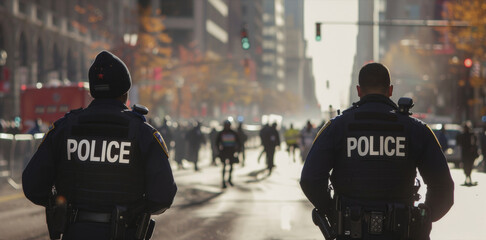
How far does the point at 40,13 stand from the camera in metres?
54.6

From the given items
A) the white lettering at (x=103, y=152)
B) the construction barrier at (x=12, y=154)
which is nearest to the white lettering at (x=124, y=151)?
the white lettering at (x=103, y=152)

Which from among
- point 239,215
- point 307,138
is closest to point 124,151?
point 239,215

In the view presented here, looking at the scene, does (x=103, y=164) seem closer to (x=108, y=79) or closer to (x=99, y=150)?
(x=99, y=150)

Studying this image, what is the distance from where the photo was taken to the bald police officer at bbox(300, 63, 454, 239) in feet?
17.2

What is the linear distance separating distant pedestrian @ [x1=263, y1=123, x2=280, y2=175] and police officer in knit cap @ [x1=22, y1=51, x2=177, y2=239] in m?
23.9

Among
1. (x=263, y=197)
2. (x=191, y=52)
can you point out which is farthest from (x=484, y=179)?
(x=191, y=52)

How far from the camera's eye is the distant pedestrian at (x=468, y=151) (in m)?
23.6

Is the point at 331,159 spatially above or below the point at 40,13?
below

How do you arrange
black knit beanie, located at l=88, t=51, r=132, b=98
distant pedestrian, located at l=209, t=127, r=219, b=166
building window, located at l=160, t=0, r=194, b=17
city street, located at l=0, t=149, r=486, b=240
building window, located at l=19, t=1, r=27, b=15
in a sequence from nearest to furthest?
1. black knit beanie, located at l=88, t=51, r=132, b=98
2. city street, located at l=0, t=149, r=486, b=240
3. distant pedestrian, located at l=209, t=127, r=219, b=166
4. building window, located at l=19, t=1, r=27, b=15
5. building window, located at l=160, t=0, r=194, b=17

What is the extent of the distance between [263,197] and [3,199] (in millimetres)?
5524

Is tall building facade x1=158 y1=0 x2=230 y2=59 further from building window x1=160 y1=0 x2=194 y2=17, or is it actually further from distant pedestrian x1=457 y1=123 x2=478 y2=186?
distant pedestrian x1=457 y1=123 x2=478 y2=186

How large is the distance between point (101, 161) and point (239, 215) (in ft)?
34.2

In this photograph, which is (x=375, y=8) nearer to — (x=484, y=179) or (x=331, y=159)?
(x=484, y=179)

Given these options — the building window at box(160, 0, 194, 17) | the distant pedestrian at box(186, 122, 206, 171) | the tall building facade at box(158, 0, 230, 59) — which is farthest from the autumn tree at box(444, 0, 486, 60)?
the building window at box(160, 0, 194, 17)
